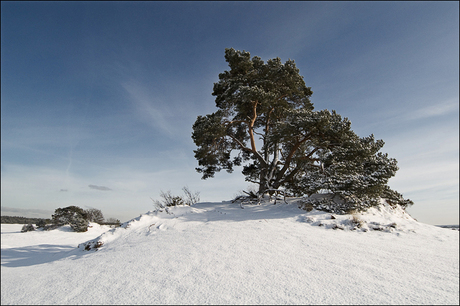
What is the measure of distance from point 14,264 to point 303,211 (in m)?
9.85

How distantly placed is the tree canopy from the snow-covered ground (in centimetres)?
200

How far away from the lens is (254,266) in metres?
4.26

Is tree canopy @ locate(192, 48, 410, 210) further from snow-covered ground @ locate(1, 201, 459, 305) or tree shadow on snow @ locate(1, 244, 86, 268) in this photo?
tree shadow on snow @ locate(1, 244, 86, 268)

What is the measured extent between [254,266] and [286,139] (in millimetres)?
7790

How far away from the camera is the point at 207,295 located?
334 centimetres

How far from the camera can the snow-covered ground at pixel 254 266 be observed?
3359 mm

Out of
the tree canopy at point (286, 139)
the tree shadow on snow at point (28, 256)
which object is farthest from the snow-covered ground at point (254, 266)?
the tree canopy at point (286, 139)

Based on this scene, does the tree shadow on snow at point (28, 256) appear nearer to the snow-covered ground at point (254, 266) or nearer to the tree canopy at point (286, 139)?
the snow-covered ground at point (254, 266)

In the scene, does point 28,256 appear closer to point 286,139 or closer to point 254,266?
point 254,266

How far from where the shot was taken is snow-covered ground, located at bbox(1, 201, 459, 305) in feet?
11.0

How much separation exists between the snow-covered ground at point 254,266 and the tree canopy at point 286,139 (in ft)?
6.57

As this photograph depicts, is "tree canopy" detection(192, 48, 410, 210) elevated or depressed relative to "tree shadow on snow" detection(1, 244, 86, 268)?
elevated

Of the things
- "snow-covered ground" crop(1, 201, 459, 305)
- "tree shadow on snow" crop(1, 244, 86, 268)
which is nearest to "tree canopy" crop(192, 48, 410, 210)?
"snow-covered ground" crop(1, 201, 459, 305)

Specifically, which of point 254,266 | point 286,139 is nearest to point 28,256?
point 254,266
